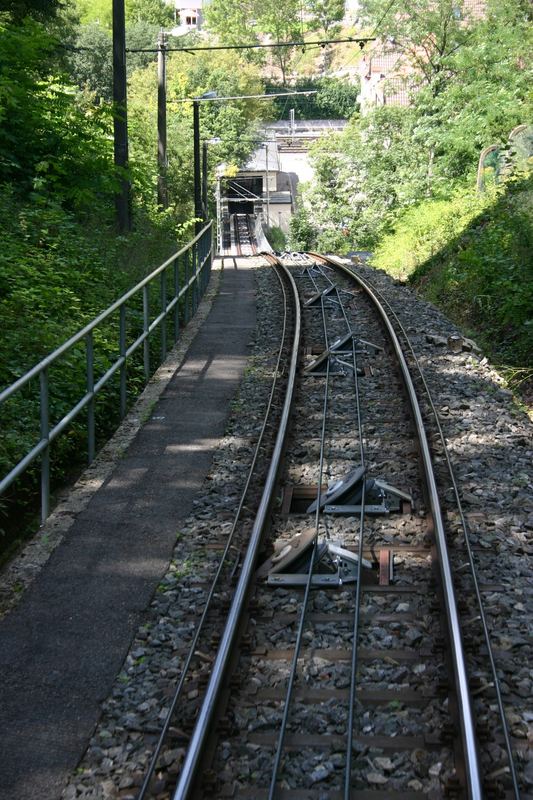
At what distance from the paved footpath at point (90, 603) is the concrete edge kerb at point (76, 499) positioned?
6 cm

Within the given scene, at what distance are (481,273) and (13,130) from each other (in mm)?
8376

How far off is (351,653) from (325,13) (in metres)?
148

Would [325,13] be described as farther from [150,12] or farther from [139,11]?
[139,11]

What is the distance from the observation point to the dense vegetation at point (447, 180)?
16.0m

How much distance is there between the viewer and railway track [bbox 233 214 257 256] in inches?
2671

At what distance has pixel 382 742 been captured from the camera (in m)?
4.38

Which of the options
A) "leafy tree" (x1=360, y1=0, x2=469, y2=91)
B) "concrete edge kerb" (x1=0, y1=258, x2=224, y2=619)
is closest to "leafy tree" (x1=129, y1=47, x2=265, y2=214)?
"leafy tree" (x1=360, y1=0, x2=469, y2=91)

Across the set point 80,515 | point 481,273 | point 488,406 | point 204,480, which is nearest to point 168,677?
point 80,515

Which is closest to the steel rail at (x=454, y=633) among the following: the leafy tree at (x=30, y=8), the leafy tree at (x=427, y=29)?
the leafy tree at (x=30, y=8)

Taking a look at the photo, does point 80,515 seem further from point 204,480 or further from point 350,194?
point 350,194

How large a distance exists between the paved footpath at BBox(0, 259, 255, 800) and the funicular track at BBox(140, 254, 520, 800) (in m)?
0.60

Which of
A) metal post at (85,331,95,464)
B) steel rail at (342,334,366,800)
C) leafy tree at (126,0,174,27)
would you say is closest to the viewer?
steel rail at (342,334,366,800)

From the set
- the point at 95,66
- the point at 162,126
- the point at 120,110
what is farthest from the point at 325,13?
the point at 120,110

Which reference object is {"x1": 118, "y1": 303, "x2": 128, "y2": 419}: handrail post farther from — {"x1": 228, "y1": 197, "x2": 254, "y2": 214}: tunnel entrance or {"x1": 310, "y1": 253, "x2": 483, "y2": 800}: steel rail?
{"x1": 228, "y1": 197, "x2": 254, "y2": 214}: tunnel entrance
